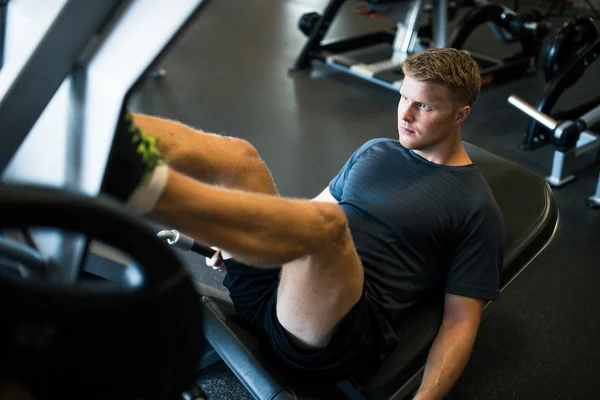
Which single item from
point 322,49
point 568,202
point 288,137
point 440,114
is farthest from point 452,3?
point 440,114

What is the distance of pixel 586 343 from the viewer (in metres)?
1.87

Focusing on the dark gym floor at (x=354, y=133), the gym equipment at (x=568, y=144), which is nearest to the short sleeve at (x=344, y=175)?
the dark gym floor at (x=354, y=133)

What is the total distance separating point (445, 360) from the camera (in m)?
1.30

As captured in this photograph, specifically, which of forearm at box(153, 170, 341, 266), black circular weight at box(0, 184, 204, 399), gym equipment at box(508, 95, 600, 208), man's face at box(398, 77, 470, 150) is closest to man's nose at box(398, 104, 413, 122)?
man's face at box(398, 77, 470, 150)

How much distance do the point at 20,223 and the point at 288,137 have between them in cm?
260

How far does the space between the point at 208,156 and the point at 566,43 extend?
7.48 feet

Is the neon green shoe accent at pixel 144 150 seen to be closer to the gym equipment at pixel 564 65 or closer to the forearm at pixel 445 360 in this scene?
the forearm at pixel 445 360

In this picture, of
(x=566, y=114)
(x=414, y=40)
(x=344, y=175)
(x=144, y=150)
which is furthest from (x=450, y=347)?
(x=414, y=40)

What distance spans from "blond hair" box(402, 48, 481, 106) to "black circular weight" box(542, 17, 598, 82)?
1.67 meters

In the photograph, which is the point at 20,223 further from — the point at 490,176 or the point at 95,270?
the point at 490,176

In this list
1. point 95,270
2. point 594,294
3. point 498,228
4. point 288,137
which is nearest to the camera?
point 498,228

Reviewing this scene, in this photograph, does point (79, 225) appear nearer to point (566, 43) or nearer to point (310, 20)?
point (566, 43)

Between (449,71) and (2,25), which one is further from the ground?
(449,71)

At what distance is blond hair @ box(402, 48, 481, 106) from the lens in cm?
139
